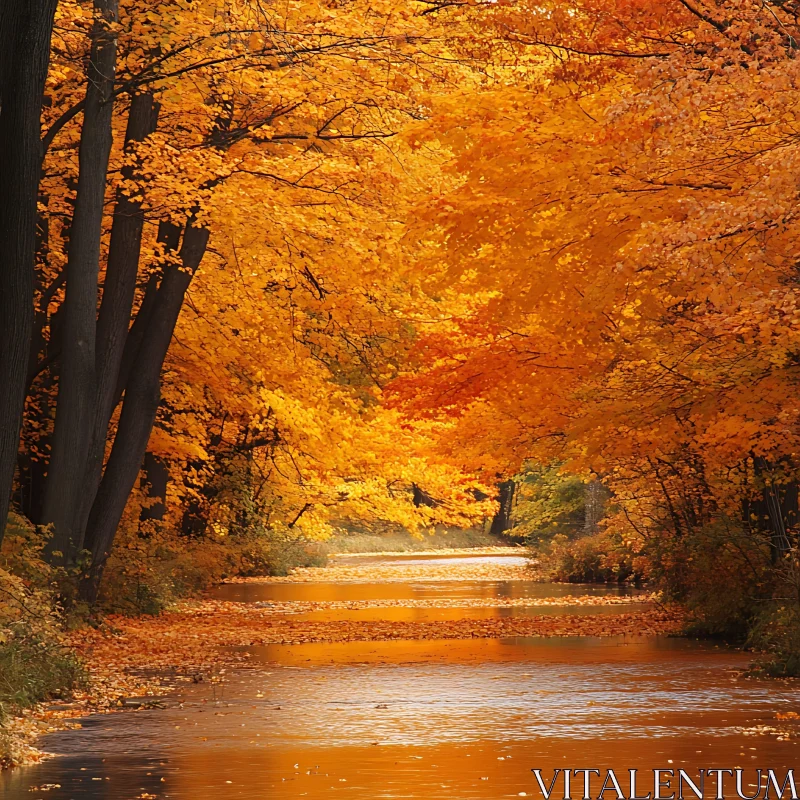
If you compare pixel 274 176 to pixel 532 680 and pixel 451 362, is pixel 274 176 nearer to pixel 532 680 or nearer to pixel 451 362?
pixel 451 362

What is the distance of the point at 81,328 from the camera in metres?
19.3

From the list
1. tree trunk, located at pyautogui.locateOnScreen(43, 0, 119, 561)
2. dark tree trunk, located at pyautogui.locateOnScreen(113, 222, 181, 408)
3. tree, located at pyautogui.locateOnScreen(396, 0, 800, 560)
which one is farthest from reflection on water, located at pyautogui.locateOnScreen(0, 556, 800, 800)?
dark tree trunk, located at pyautogui.locateOnScreen(113, 222, 181, 408)

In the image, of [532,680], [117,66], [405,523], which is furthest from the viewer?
[405,523]

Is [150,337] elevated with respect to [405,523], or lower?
elevated

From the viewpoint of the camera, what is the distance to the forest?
13609 mm

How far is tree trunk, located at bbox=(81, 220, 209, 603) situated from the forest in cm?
5

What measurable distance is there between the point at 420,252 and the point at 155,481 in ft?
33.9

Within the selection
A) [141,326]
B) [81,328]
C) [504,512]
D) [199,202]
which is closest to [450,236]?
[199,202]

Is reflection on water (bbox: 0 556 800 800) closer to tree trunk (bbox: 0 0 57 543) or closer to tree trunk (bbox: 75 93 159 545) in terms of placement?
tree trunk (bbox: 0 0 57 543)

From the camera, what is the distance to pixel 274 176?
826 inches

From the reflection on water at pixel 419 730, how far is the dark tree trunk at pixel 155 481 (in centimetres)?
1337

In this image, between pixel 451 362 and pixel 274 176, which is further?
pixel 451 362

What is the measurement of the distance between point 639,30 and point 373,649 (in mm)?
8323

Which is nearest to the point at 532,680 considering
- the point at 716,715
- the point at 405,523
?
the point at 716,715
